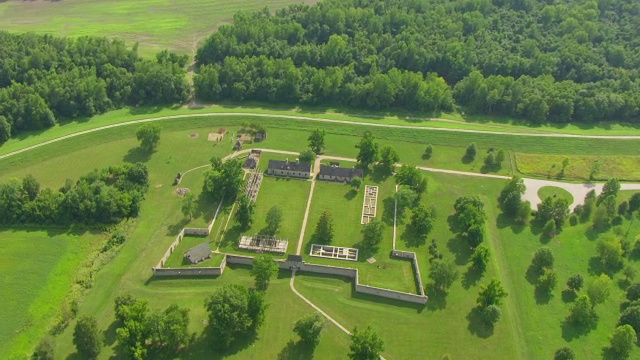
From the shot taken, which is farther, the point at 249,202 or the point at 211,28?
the point at 211,28

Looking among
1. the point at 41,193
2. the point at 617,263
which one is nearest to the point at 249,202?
the point at 41,193

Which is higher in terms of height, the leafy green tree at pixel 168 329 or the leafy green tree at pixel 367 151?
the leafy green tree at pixel 367 151

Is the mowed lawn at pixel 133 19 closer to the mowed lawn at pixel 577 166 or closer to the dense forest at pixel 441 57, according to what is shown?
the dense forest at pixel 441 57

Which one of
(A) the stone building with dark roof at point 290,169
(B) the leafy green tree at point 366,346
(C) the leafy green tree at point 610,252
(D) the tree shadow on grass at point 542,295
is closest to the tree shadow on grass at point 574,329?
(D) the tree shadow on grass at point 542,295

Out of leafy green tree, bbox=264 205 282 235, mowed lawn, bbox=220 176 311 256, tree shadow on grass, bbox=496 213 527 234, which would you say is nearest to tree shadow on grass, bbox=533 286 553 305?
tree shadow on grass, bbox=496 213 527 234

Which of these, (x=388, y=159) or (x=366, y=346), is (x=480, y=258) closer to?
(x=366, y=346)

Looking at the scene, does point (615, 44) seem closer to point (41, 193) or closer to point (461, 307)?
point (461, 307)

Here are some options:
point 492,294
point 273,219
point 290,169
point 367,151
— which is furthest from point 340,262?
point 367,151
